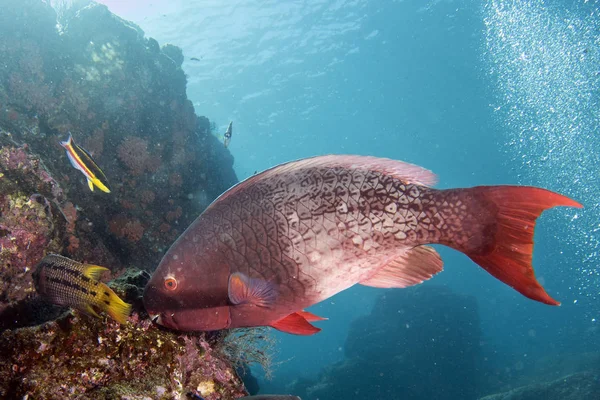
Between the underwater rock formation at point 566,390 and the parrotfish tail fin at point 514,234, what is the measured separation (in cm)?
1579

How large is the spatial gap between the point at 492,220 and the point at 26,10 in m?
12.7

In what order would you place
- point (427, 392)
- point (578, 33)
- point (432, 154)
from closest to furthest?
point (427, 392) < point (578, 33) < point (432, 154)

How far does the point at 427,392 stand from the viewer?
58.9 feet

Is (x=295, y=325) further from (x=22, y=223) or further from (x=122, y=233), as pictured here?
(x=122, y=233)

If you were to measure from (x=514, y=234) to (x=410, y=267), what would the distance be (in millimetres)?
633

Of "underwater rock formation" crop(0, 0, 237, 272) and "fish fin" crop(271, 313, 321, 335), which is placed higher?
"underwater rock formation" crop(0, 0, 237, 272)

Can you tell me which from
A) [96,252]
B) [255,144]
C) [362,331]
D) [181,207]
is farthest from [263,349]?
[255,144]

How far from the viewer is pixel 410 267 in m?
2.20

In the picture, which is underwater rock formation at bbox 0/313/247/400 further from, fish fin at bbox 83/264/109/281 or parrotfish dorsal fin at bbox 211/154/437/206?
parrotfish dorsal fin at bbox 211/154/437/206

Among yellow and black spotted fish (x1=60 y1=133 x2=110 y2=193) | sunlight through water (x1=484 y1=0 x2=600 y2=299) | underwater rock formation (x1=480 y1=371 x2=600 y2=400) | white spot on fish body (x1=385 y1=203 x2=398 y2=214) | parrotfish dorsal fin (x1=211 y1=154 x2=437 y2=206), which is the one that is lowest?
underwater rock formation (x1=480 y1=371 x2=600 y2=400)

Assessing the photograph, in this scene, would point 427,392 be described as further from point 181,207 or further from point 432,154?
point 432,154

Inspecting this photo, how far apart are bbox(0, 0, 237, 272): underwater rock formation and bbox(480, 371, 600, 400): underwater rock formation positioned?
15.3 meters

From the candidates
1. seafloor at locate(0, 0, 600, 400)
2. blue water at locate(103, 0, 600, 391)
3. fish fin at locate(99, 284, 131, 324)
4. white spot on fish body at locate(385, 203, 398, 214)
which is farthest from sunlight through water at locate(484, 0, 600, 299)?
fish fin at locate(99, 284, 131, 324)

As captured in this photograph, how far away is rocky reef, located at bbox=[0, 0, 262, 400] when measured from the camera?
2.10m
